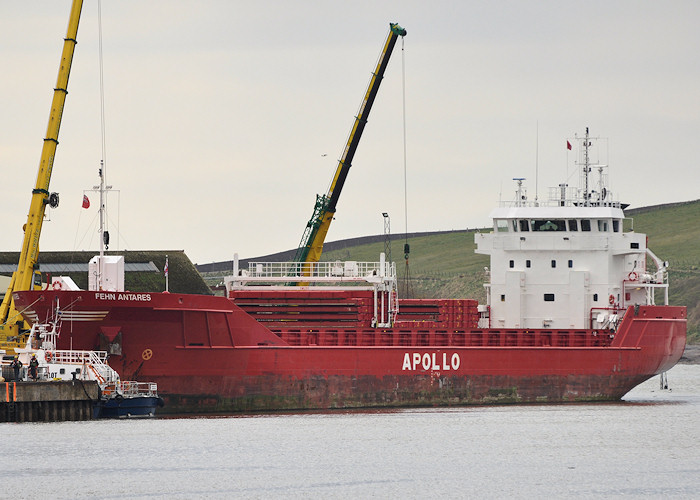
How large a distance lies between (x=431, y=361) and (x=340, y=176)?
1058 centimetres

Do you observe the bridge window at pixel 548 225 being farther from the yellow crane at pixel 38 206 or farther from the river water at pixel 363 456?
the yellow crane at pixel 38 206

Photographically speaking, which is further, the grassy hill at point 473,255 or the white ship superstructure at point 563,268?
the grassy hill at point 473,255

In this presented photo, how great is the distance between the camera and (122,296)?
42812 millimetres

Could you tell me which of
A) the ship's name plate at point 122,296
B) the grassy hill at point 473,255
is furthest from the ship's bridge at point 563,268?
the grassy hill at point 473,255

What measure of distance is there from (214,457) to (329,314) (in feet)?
43.6

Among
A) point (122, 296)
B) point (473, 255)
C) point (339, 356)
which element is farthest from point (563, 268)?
point (473, 255)

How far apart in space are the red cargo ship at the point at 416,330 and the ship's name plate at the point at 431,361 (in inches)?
1.3

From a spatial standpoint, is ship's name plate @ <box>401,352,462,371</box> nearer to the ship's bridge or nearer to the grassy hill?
the ship's bridge

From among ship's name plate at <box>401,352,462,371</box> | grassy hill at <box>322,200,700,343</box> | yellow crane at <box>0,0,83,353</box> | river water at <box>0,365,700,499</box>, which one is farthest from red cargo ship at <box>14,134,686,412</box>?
grassy hill at <box>322,200,700,343</box>

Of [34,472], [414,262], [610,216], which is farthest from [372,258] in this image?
[34,472]

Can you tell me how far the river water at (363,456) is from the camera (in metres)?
32.4

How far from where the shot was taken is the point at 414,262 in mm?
139375

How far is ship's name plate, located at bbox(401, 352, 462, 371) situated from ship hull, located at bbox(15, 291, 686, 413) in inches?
1.3

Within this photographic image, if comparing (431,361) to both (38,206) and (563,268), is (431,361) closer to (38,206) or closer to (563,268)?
(563,268)
